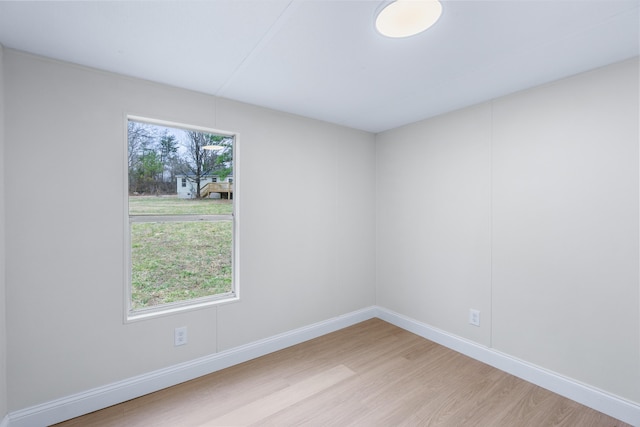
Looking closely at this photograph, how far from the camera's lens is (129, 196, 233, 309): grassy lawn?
7.11ft

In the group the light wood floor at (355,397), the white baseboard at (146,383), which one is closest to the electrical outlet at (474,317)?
the light wood floor at (355,397)

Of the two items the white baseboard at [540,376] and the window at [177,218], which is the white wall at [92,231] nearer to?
the window at [177,218]

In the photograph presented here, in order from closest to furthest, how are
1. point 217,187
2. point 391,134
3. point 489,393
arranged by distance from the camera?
point 489,393, point 217,187, point 391,134

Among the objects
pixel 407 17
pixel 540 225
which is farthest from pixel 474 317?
pixel 407 17

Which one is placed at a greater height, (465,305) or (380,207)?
(380,207)

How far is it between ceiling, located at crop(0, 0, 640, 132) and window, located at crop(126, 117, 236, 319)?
449 millimetres

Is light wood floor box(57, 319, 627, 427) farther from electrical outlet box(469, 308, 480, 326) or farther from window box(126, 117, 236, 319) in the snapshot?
window box(126, 117, 236, 319)

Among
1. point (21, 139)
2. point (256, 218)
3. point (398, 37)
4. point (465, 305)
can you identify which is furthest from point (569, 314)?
point (21, 139)

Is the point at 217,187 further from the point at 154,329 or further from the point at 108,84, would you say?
the point at 154,329

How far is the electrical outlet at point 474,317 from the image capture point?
2569 mm

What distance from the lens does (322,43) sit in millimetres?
1637

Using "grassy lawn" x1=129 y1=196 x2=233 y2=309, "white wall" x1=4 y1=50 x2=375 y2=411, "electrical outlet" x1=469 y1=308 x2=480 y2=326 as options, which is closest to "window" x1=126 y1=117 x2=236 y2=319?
"grassy lawn" x1=129 y1=196 x2=233 y2=309

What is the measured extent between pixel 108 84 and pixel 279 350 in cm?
256

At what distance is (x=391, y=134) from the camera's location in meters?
3.38
